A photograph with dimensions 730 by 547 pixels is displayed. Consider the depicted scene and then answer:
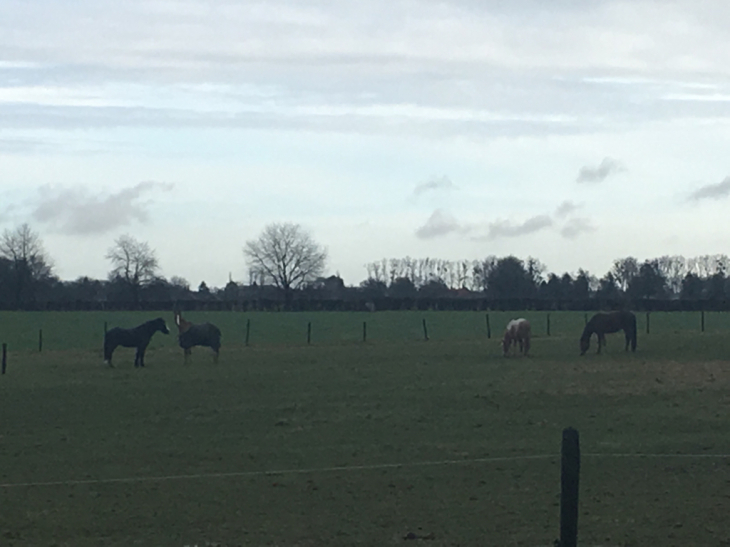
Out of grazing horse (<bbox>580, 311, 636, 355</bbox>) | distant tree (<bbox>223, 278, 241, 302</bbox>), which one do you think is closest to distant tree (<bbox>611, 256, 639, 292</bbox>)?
distant tree (<bbox>223, 278, 241, 302</bbox>)

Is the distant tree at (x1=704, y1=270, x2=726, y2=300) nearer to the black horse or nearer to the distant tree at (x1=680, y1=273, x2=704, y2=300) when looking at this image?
the distant tree at (x1=680, y1=273, x2=704, y2=300)

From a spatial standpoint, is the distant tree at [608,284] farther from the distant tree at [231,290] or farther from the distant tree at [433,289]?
the distant tree at [231,290]

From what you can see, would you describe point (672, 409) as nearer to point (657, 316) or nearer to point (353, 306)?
point (657, 316)

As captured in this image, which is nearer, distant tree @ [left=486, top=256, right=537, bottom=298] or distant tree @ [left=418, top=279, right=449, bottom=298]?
distant tree @ [left=486, top=256, right=537, bottom=298]

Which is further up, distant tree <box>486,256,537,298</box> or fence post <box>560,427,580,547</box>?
distant tree <box>486,256,537,298</box>

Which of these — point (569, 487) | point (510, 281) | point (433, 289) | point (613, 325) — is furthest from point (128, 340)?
point (433, 289)

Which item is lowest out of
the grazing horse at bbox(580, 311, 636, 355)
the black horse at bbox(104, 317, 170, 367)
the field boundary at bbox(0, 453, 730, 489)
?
the field boundary at bbox(0, 453, 730, 489)

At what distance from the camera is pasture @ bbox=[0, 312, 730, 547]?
30.1 feet

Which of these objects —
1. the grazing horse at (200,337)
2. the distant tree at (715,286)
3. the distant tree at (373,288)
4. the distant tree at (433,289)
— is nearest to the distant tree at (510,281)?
the distant tree at (433,289)

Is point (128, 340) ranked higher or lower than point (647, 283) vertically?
lower

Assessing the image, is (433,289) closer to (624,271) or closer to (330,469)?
(624,271)

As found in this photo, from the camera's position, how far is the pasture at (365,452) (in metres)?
9.19

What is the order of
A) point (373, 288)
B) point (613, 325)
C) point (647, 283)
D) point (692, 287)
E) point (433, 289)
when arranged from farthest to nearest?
point (433, 289), point (373, 288), point (647, 283), point (692, 287), point (613, 325)

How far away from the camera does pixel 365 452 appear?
13.3 metres
